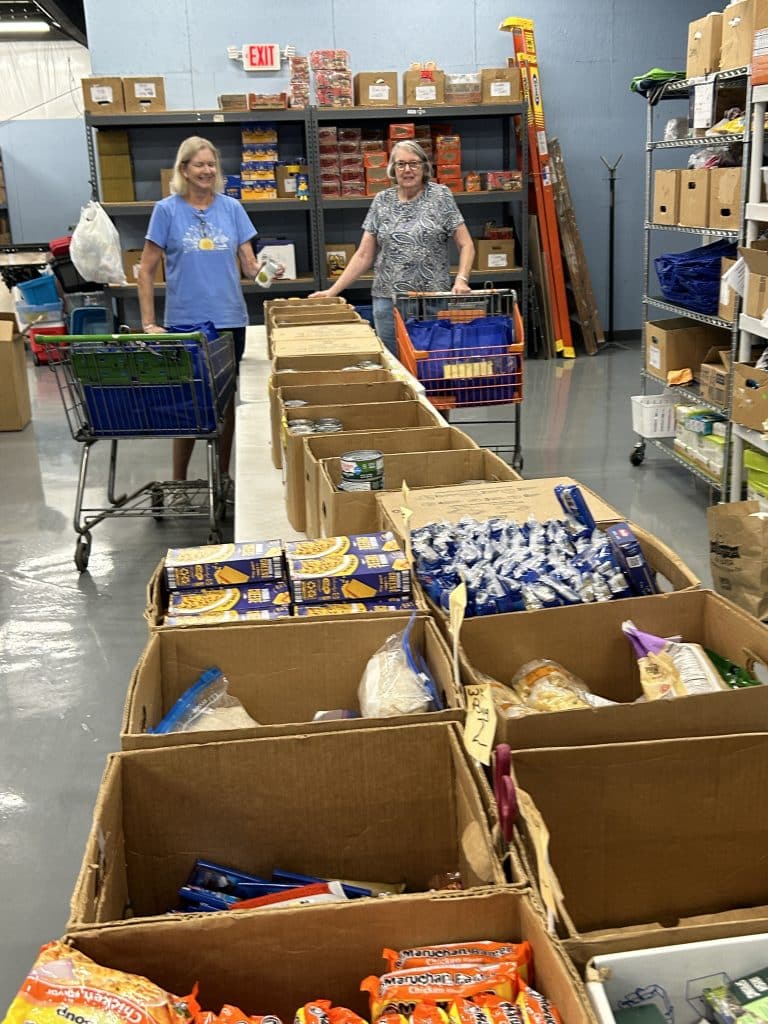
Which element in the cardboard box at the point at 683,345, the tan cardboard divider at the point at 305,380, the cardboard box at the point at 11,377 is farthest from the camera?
the cardboard box at the point at 11,377

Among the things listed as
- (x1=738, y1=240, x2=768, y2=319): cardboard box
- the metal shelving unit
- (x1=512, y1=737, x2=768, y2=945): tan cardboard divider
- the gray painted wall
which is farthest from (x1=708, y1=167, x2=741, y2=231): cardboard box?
the gray painted wall

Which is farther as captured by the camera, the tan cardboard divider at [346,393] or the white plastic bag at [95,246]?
the white plastic bag at [95,246]

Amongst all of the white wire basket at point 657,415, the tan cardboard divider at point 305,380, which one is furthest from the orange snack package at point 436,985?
the white wire basket at point 657,415

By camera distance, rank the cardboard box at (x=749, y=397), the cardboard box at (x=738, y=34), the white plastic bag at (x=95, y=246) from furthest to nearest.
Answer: the white plastic bag at (x=95, y=246) → the cardboard box at (x=738, y=34) → the cardboard box at (x=749, y=397)

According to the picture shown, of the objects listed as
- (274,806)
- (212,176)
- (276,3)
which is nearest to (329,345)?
(212,176)

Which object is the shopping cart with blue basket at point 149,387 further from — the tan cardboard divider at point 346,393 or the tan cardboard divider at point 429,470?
the tan cardboard divider at point 429,470

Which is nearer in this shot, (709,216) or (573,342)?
(709,216)

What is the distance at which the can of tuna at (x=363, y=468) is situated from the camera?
92.0 inches

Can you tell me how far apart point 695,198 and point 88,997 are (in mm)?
4765

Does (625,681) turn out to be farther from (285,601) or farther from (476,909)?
(476,909)

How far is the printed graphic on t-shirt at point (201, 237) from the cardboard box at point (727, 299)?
2.36 metres

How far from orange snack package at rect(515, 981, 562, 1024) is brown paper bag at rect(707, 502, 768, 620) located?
161 centimetres

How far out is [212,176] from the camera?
4.66 metres

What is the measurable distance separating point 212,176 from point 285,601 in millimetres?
3402
